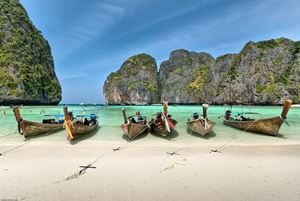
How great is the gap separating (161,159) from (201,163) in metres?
1.51

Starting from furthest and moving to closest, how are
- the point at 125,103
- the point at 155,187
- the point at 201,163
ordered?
the point at 125,103 < the point at 201,163 < the point at 155,187

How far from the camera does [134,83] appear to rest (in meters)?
173

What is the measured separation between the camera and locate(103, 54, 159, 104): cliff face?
169500 millimetres

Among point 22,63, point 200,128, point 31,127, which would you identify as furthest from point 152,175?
point 22,63

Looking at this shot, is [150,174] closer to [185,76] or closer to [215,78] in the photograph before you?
[215,78]

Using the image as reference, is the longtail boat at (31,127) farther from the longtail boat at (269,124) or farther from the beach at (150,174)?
the longtail boat at (269,124)

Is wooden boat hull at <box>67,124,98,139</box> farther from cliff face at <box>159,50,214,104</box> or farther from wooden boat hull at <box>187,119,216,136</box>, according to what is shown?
cliff face at <box>159,50,214,104</box>

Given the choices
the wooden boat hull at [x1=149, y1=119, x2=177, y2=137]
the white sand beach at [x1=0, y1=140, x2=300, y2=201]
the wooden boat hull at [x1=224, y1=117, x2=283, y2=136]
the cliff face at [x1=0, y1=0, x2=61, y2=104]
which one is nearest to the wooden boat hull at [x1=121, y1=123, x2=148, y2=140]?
the wooden boat hull at [x1=149, y1=119, x2=177, y2=137]

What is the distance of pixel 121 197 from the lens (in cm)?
497

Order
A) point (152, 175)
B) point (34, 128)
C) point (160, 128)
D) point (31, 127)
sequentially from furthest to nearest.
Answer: point (160, 128), point (34, 128), point (31, 127), point (152, 175)

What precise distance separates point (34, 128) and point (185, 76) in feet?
517

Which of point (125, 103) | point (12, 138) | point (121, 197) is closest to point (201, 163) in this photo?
point (121, 197)

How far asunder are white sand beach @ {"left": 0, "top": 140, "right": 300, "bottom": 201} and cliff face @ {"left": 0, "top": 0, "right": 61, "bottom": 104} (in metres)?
78.1

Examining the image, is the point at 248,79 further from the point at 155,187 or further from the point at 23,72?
the point at 155,187
